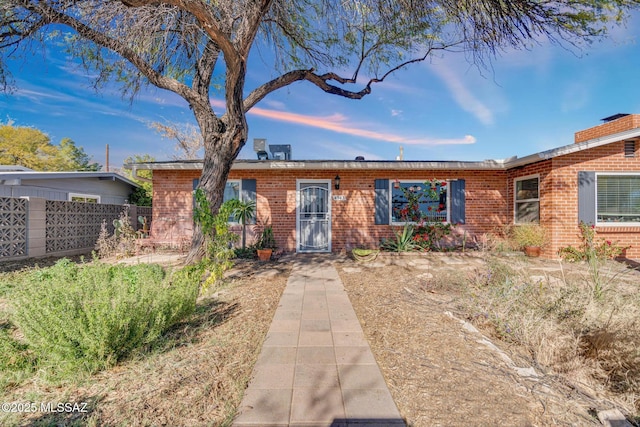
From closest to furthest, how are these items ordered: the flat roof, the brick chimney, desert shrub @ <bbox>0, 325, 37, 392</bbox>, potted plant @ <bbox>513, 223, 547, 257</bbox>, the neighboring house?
desert shrub @ <bbox>0, 325, 37, 392</bbox> → potted plant @ <bbox>513, 223, 547, 257</bbox> → the brick chimney → the flat roof → the neighboring house

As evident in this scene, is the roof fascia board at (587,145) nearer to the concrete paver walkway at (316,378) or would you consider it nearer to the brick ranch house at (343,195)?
the brick ranch house at (343,195)

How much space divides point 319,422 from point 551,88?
38.5ft

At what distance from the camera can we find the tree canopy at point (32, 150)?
875 inches

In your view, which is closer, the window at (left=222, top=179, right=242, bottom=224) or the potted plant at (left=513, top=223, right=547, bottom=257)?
the potted plant at (left=513, top=223, right=547, bottom=257)

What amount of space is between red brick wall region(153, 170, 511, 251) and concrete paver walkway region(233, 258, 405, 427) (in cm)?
516

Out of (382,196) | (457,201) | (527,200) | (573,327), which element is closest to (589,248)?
(527,200)

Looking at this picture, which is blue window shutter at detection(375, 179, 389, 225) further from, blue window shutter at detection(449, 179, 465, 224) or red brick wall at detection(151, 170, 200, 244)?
red brick wall at detection(151, 170, 200, 244)

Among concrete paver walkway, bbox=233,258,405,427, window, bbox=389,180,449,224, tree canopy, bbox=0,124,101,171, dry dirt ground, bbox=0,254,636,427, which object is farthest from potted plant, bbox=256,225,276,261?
tree canopy, bbox=0,124,101,171

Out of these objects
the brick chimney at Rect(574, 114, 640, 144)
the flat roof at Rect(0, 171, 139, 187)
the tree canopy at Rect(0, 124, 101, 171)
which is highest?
the tree canopy at Rect(0, 124, 101, 171)

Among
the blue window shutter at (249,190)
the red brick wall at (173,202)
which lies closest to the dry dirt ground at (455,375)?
the blue window shutter at (249,190)

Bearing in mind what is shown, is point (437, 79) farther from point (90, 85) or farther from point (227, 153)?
point (90, 85)

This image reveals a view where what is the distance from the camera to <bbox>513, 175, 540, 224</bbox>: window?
26.1 feet

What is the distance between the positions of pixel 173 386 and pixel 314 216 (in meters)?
7.02

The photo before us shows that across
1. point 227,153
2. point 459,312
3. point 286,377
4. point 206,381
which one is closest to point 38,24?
point 227,153
